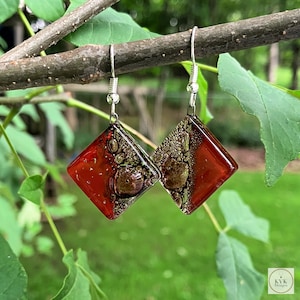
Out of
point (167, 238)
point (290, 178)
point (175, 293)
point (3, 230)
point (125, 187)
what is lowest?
point (290, 178)

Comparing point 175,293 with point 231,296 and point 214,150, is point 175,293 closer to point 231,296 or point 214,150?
point 231,296

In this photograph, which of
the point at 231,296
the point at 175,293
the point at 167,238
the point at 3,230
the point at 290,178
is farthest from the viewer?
the point at 290,178

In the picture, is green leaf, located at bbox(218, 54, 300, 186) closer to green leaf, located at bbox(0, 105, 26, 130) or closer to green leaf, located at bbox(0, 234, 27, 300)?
green leaf, located at bbox(0, 234, 27, 300)

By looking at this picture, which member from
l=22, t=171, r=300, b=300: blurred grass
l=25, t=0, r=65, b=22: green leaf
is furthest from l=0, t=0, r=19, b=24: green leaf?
l=22, t=171, r=300, b=300: blurred grass

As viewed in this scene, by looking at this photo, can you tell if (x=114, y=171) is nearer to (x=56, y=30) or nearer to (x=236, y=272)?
(x=56, y=30)

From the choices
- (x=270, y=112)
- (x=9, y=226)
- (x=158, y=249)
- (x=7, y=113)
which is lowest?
(x=158, y=249)

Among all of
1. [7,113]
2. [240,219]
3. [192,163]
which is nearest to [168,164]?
[192,163]

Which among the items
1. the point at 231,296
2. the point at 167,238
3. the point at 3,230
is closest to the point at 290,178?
the point at 167,238
